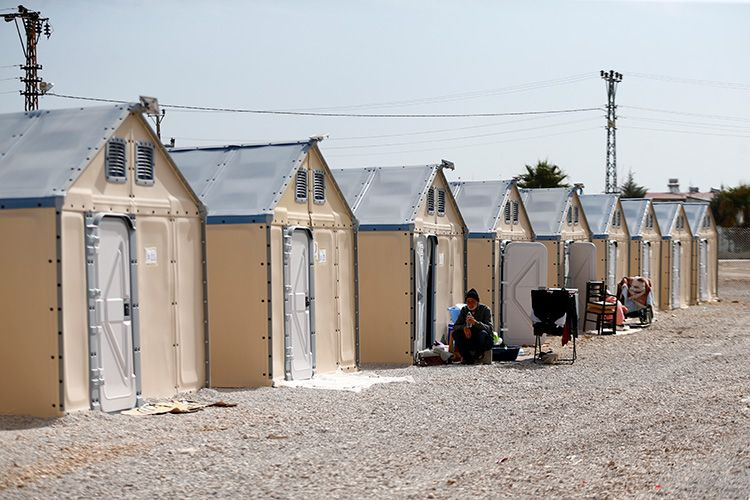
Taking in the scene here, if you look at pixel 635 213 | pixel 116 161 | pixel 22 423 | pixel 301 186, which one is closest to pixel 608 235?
pixel 635 213

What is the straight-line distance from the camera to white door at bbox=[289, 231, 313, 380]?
13328mm

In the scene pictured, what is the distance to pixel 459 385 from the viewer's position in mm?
13172

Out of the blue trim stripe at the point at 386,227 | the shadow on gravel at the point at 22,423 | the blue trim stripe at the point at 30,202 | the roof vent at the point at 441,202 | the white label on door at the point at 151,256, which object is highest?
the roof vent at the point at 441,202

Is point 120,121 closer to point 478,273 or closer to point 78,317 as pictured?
point 78,317

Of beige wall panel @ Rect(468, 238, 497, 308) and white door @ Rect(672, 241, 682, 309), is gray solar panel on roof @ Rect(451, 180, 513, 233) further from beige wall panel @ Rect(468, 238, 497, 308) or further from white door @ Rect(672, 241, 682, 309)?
white door @ Rect(672, 241, 682, 309)

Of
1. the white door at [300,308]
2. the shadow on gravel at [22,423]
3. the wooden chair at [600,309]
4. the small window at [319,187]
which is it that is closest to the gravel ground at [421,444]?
the shadow on gravel at [22,423]

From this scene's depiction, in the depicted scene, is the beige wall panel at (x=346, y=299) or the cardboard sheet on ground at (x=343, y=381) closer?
the cardboard sheet on ground at (x=343, y=381)

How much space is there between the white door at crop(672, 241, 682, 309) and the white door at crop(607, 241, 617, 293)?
5260 mm

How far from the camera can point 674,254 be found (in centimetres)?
3172

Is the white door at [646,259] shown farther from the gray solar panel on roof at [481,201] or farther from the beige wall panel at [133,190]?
the beige wall panel at [133,190]

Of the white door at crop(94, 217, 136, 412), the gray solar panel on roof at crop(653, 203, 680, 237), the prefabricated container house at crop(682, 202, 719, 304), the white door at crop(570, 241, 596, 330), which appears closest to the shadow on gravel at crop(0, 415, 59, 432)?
the white door at crop(94, 217, 136, 412)

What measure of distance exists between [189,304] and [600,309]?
12775 mm

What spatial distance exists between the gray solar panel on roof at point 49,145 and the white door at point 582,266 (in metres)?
14.8

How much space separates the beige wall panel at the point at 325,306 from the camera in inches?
553
